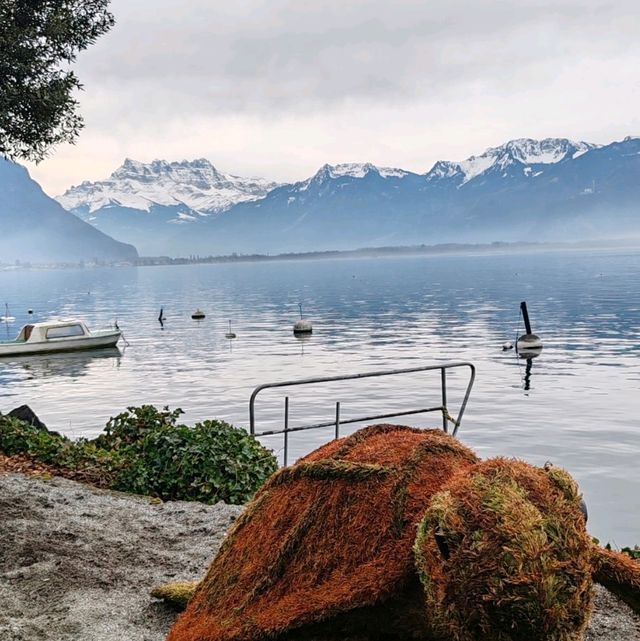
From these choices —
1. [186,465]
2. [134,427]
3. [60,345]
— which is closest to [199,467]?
[186,465]

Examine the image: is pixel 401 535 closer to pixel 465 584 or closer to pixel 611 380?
pixel 465 584

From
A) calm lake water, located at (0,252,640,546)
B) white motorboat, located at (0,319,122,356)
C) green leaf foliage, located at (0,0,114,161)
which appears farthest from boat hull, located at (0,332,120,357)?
green leaf foliage, located at (0,0,114,161)

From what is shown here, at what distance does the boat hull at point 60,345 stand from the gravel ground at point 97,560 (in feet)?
153

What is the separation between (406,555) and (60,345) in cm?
5621

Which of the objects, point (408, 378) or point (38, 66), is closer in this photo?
point (38, 66)

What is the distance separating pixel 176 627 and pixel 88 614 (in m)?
2.10

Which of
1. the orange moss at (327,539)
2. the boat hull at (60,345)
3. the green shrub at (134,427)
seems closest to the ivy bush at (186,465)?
the green shrub at (134,427)

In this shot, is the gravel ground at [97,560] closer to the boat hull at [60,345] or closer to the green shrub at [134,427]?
the green shrub at [134,427]

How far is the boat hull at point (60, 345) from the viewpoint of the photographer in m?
56.1

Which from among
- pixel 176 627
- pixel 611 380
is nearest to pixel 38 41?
pixel 176 627

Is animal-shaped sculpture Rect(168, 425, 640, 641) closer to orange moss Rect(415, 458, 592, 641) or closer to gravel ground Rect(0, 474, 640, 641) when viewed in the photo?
orange moss Rect(415, 458, 592, 641)

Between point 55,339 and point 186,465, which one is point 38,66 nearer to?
point 186,465

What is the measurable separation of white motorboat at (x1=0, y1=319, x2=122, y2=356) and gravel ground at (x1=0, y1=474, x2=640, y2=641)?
4665cm

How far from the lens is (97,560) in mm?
8539
